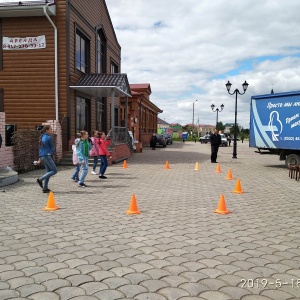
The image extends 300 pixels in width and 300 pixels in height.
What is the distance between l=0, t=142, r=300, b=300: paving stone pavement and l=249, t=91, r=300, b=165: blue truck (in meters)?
6.62

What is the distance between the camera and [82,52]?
19.3 meters

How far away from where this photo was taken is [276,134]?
14953mm

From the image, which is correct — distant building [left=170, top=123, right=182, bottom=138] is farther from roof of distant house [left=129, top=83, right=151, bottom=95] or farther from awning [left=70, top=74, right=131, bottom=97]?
awning [left=70, top=74, right=131, bottom=97]

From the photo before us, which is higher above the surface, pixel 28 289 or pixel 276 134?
pixel 276 134

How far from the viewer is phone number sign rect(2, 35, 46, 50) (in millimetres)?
16422

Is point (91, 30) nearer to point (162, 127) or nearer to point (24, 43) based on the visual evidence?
point (24, 43)

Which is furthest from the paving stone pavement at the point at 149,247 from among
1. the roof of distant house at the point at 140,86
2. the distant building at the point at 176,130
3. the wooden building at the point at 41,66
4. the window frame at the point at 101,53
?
the distant building at the point at 176,130

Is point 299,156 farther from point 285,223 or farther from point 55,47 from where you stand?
→ point 55,47

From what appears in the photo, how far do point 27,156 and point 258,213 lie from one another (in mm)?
9808

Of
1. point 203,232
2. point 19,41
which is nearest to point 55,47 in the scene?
point 19,41

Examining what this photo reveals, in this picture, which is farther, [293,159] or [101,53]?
[101,53]

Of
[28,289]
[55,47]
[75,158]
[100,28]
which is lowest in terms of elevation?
[28,289]

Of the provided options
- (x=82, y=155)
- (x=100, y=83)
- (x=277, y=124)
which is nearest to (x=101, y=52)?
(x=100, y=83)

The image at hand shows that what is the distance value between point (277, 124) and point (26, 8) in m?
12.9
